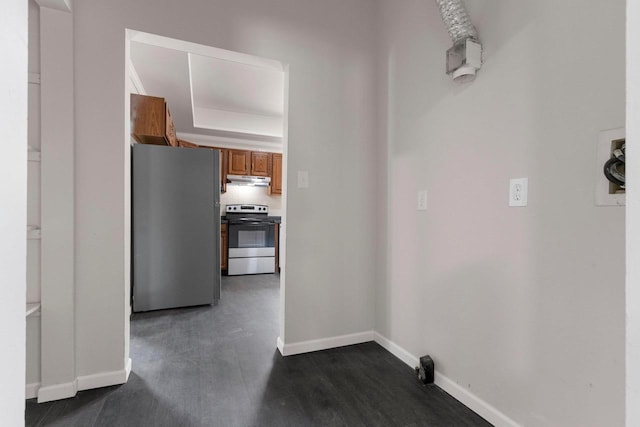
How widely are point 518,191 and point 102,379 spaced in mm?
2477

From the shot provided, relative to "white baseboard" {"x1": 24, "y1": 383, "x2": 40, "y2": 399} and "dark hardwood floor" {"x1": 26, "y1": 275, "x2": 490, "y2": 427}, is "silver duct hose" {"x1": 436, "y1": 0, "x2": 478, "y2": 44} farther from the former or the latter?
"white baseboard" {"x1": 24, "y1": 383, "x2": 40, "y2": 399}

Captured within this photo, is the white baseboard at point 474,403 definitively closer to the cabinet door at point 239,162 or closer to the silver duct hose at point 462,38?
the silver duct hose at point 462,38

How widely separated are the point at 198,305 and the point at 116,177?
1892mm

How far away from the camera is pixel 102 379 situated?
1.76m

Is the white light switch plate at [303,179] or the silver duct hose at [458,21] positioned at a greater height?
the silver duct hose at [458,21]

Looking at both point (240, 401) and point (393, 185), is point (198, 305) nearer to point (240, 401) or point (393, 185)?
point (240, 401)

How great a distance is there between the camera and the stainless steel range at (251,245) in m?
4.79

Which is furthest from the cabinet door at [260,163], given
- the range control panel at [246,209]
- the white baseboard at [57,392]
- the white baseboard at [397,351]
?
the white baseboard at [57,392]

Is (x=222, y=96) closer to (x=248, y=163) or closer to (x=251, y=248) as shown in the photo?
(x=248, y=163)

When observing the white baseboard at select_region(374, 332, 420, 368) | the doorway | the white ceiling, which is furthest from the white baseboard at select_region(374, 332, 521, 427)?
the white ceiling

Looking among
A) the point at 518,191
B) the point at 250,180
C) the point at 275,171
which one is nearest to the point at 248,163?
the point at 250,180

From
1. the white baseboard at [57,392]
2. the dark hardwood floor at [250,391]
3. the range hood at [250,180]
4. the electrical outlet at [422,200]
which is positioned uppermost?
the range hood at [250,180]

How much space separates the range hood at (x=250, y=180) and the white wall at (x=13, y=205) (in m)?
4.81

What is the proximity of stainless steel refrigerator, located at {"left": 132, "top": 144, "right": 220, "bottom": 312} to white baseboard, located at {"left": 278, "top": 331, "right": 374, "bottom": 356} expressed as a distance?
1.43 m
